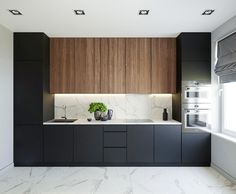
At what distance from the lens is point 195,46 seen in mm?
4289

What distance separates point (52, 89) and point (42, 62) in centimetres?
61

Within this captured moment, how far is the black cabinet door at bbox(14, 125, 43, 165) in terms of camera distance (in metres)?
4.23

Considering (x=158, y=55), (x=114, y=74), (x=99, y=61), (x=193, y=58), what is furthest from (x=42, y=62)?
(x=193, y=58)

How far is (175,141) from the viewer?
4230 mm

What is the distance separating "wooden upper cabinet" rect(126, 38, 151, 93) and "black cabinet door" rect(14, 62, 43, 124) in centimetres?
Answer: 172

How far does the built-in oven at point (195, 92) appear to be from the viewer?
4254mm

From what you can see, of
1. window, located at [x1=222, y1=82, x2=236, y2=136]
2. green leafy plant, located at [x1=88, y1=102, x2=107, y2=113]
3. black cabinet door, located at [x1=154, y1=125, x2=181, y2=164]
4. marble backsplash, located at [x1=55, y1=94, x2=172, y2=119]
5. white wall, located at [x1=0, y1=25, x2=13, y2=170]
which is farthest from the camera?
marble backsplash, located at [x1=55, y1=94, x2=172, y2=119]

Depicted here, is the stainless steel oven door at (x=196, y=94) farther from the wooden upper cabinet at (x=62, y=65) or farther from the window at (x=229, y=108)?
the wooden upper cabinet at (x=62, y=65)

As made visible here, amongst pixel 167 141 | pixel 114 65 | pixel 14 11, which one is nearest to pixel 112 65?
pixel 114 65

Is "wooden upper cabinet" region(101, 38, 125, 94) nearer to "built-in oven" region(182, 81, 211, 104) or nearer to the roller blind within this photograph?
"built-in oven" region(182, 81, 211, 104)

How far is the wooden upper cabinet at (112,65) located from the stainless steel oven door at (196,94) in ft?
4.01

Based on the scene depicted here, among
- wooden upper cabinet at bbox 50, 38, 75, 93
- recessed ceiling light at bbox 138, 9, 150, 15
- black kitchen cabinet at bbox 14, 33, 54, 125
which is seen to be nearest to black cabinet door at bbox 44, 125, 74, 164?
black kitchen cabinet at bbox 14, 33, 54, 125

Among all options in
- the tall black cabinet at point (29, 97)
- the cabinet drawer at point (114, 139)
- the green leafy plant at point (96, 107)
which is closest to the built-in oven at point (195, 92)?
the cabinet drawer at point (114, 139)

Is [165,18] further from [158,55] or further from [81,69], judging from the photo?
[81,69]
